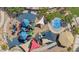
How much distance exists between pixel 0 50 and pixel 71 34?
21.1 inches

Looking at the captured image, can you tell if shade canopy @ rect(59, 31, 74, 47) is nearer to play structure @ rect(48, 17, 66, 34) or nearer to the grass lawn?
play structure @ rect(48, 17, 66, 34)

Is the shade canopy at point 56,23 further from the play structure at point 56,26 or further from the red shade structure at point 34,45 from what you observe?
the red shade structure at point 34,45

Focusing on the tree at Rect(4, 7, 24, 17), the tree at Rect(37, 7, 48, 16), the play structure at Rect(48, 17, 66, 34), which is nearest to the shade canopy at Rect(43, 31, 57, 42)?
the play structure at Rect(48, 17, 66, 34)

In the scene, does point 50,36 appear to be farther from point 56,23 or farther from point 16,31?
point 16,31

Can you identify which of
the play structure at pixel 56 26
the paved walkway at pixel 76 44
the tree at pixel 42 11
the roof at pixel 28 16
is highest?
the tree at pixel 42 11

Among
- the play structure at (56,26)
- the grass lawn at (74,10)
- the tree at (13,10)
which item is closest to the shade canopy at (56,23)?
the play structure at (56,26)

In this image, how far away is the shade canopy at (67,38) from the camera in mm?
2393

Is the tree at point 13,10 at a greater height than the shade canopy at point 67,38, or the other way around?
the tree at point 13,10

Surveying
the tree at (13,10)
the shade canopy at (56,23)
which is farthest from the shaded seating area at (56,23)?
the tree at (13,10)

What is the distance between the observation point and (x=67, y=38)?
239cm

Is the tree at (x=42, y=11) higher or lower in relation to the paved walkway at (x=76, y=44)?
higher

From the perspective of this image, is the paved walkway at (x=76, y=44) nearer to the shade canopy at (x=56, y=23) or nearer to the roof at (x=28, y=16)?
the shade canopy at (x=56, y=23)

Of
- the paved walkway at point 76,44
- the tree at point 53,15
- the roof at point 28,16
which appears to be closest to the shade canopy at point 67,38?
the paved walkway at point 76,44

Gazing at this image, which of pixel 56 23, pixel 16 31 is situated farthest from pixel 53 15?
pixel 16 31
